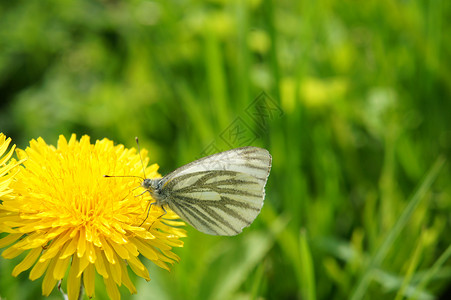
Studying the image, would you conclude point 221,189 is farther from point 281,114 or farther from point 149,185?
point 281,114

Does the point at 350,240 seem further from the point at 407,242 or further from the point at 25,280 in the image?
Answer: the point at 25,280

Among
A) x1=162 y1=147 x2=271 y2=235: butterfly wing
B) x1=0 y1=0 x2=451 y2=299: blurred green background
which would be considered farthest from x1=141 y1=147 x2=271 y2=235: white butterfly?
x1=0 y1=0 x2=451 y2=299: blurred green background

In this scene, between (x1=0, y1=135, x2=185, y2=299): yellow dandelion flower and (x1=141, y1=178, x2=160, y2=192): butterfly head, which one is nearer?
(x1=0, y1=135, x2=185, y2=299): yellow dandelion flower

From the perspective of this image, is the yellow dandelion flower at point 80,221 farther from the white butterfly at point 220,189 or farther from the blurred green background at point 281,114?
the blurred green background at point 281,114

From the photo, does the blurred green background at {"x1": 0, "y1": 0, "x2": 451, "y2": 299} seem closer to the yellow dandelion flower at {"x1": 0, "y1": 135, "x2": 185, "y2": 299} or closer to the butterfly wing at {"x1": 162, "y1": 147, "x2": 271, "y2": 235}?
the butterfly wing at {"x1": 162, "y1": 147, "x2": 271, "y2": 235}

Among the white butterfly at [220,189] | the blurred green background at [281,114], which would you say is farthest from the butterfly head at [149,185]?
the blurred green background at [281,114]

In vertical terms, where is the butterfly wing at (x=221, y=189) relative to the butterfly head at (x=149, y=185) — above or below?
below

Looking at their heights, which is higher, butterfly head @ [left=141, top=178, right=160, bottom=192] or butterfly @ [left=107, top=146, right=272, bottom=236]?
butterfly head @ [left=141, top=178, right=160, bottom=192]

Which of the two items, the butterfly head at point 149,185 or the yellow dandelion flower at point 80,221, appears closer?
the yellow dandelion flower at point 80,221
